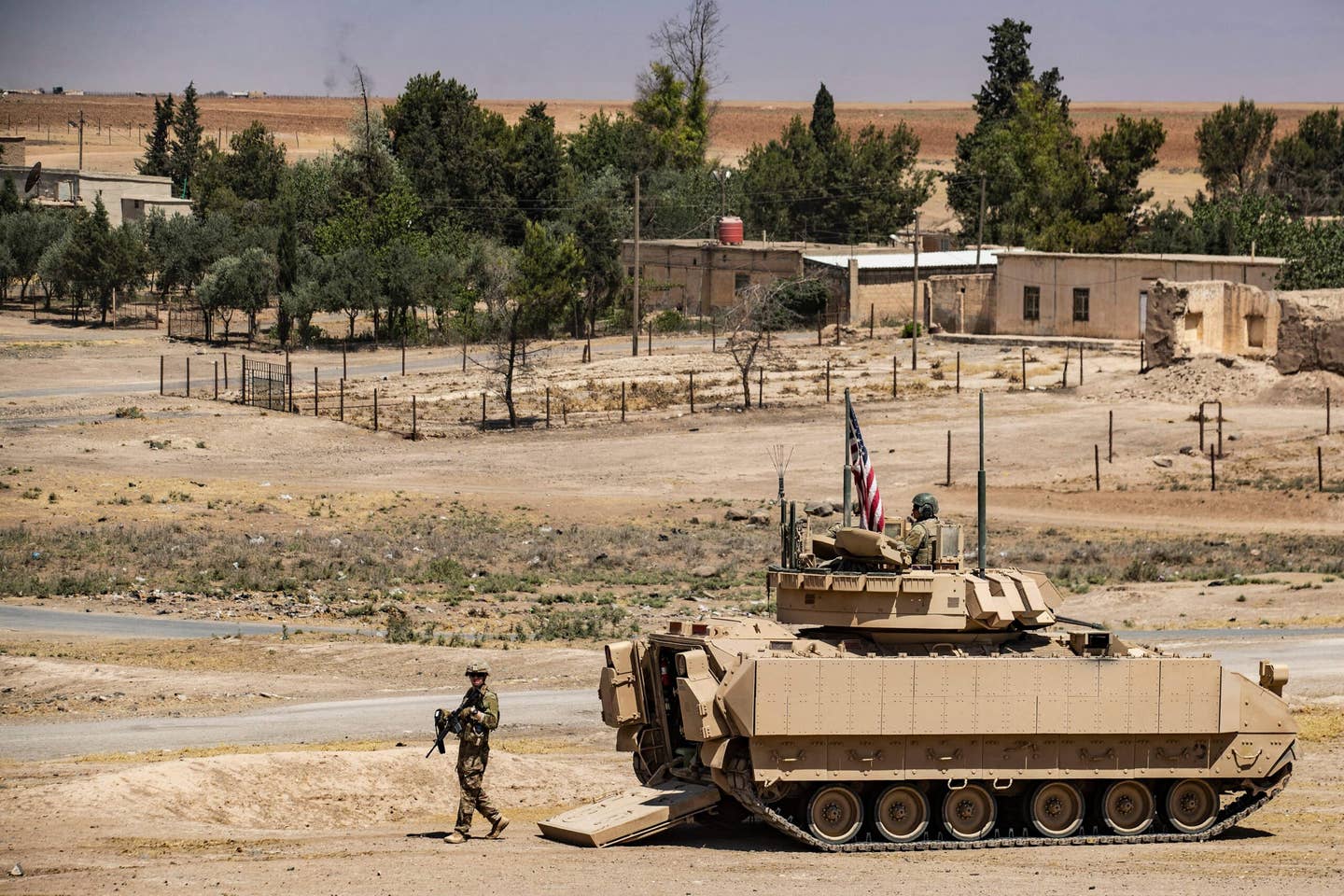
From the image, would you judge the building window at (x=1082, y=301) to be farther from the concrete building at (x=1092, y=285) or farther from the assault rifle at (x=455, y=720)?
the assault rifle at (x=455, y=720)

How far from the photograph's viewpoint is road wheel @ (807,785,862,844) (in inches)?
704

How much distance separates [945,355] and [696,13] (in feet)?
204

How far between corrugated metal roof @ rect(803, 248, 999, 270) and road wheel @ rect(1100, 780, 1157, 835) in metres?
64.6

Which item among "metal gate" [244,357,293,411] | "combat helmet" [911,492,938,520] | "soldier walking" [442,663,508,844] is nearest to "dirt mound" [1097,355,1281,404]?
"metal gate" [244,357,293,411]

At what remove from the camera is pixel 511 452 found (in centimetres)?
5478

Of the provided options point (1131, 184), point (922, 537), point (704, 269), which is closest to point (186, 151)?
point (704, 269)

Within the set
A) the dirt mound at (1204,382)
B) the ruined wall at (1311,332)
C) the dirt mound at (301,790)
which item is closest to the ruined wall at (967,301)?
the dirt mound at (1204,382)

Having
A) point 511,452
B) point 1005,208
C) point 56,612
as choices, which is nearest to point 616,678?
point 56,612

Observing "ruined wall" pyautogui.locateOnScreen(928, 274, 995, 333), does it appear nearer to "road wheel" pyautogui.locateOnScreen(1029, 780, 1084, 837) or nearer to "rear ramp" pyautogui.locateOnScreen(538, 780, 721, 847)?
"road wheel" pyautogui.locateOnScreen(1029, 780, 1084, 837)

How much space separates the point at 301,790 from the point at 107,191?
94.7m

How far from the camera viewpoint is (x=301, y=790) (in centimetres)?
1922

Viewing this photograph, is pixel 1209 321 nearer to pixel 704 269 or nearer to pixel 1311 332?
pixel 1311 332

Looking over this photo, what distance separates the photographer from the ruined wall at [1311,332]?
58812 millimetres

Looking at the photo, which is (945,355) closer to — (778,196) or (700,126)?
(778,196)
